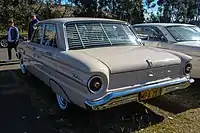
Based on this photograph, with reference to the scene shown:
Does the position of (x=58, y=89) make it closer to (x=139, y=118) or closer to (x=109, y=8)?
(x=139, y=118)

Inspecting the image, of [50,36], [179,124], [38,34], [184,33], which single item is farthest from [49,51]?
[184,33]

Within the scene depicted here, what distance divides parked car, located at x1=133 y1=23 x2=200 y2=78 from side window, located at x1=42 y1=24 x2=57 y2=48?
2382 mm

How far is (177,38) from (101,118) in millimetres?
Result: 3189

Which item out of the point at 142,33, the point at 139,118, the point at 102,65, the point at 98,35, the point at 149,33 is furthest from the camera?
the point at 142,33

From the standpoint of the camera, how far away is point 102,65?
342 centimetres

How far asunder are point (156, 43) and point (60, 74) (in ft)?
11.1

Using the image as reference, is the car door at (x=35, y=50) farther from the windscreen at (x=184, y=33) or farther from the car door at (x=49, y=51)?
the windscreen at (x=184, y=33)

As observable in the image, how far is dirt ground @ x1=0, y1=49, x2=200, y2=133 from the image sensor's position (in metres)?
3.74

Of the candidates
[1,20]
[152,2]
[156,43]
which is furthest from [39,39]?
[152,2]

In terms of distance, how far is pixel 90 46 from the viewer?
4320 mm

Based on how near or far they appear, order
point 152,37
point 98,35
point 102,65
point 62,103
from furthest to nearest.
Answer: point 152,37 → point 98,35 → point 62,103 → point 102,65

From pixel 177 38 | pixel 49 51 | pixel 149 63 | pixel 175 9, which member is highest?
pixel 175 9

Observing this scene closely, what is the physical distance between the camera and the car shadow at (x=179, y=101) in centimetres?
451

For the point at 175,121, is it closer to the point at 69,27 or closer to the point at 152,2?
the point at 69,27
